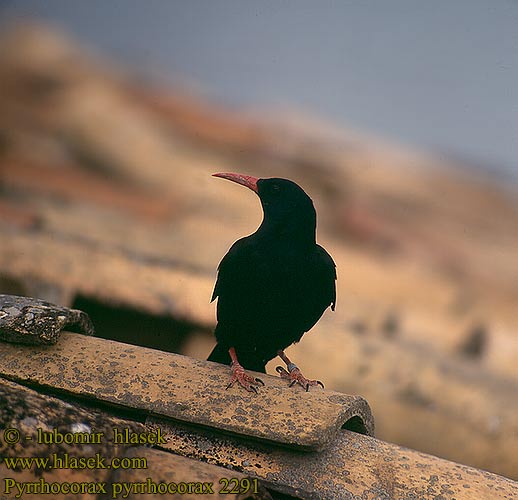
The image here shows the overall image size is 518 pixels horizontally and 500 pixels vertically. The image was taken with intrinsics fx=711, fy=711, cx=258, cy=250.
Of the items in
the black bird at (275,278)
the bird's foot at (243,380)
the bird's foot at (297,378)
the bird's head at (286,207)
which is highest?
the bird's head at (286,207)

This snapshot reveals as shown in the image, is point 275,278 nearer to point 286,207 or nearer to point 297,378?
point 286,207

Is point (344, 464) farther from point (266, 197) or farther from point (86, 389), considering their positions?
point (266, 197)

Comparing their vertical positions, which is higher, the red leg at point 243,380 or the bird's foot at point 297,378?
the bird's foot at point 297,378

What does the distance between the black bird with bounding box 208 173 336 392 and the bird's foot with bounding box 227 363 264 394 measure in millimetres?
234

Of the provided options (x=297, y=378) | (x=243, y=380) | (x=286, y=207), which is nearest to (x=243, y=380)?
(x=243, y=380)

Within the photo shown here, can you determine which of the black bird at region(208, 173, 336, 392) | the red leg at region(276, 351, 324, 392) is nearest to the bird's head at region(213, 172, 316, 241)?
the black bird at region(208, 173, 336, 392)

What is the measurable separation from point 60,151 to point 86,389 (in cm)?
744

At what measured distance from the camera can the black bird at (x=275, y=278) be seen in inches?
112

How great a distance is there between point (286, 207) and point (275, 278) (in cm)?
29

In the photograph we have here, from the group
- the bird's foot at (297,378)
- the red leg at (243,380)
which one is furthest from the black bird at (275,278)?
the red leg at (243,380)

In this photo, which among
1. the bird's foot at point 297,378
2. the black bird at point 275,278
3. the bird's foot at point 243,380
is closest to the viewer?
the bird's foot at point 243,380

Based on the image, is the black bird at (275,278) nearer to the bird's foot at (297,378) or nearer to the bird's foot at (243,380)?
the bird's foot at (297,378)

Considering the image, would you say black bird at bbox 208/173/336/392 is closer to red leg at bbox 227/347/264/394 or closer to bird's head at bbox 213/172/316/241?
bird's head at bbox 213/172/316/241

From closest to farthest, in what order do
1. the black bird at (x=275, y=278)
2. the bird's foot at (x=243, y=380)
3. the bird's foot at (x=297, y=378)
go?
the bird's foot at (x=243, y=380), the bird's foot at (x=297, y=378), the black bird at (x=275, y=278)
